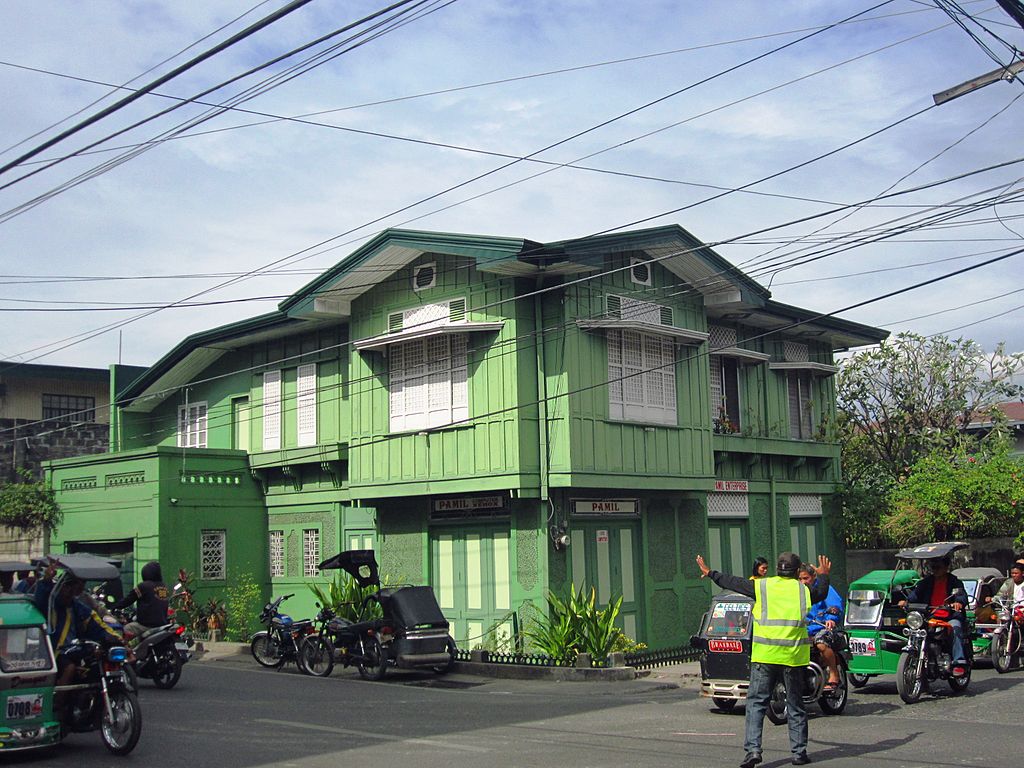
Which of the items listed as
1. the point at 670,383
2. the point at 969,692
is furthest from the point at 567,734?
the point at 670,383

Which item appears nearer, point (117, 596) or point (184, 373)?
point (117, 596)

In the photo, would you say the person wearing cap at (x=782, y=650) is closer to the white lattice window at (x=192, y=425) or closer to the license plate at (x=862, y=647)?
the license plate at (x=862, y=647)

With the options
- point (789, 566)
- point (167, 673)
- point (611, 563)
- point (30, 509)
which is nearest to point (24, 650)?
point (167, 673)

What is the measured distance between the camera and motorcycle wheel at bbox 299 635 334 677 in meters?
19.7

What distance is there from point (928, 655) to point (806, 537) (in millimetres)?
13504

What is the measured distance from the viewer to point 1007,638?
1761cm

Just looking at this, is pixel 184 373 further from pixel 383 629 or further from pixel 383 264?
pixel 383 629

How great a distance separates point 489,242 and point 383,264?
3.12 meters

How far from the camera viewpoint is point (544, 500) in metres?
20.3

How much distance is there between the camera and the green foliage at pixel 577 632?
1912cm

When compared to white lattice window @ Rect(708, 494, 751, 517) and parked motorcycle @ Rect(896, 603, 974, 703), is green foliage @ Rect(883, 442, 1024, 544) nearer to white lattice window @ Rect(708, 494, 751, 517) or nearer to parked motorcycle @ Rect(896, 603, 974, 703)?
white lattice window @ Rect(708, 494, 751, 517)

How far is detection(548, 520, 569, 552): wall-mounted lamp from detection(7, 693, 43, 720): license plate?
35.2ft

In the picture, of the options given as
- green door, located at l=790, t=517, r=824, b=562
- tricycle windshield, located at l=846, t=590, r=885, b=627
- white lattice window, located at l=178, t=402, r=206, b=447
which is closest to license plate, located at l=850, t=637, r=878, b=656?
tricycle windshield, located at l=846, t=590, r=885, b=627

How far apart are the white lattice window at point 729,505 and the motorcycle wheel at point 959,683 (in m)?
9.56
